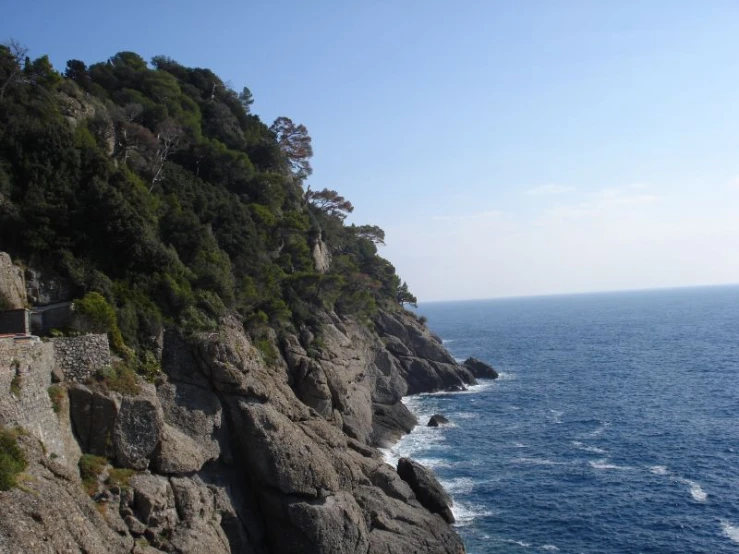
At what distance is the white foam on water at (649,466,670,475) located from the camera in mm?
43719

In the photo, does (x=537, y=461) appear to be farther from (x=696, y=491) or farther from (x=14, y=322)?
(x=14, y=322)

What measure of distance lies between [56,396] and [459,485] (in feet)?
96.6

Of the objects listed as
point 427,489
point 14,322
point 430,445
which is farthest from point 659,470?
point 14,322

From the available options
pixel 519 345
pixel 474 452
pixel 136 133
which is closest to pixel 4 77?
pixel 136 133

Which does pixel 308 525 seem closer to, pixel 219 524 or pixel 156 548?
pixel 219 524

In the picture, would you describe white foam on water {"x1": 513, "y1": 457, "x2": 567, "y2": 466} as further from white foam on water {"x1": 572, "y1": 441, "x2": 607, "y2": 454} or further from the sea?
white foam on water {"x1": 572, "y1": 441, "x2": 607, "y2": 454}

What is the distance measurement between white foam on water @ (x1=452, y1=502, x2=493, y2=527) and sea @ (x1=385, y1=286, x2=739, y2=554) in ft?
0.44

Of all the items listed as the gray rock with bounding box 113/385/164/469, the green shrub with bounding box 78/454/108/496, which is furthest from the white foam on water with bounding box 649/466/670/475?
the green shrub with bounding box 78/454/108/496

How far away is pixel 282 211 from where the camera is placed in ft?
192

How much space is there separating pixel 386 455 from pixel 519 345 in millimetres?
84550

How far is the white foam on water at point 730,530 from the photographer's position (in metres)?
33.4

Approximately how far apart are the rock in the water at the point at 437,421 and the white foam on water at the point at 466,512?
19.2 m

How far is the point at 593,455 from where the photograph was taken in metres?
48.6

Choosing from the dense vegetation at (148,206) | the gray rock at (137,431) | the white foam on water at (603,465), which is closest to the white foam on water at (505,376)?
the dense vegetation at (148,206)
